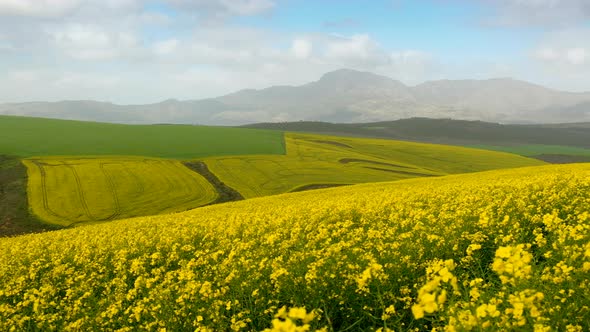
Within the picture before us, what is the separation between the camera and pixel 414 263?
28.6 ft

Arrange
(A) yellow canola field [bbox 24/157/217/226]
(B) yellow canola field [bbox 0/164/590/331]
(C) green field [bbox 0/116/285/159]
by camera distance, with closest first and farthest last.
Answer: (B) yellow canola field [bbox 0/164/590/331] → (A) yellow canola field [bbox 24/157/217/226] → (C) green field [bbox 0/116/285/159]

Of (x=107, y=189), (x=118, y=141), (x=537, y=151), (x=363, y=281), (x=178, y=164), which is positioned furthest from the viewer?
(x=537, y=151)

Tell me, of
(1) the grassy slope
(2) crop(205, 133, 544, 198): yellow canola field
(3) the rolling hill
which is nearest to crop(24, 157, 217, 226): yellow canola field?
(3) the rolling hill

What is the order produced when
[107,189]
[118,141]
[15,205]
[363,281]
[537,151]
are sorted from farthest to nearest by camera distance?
[537,151] < [118,141] < [107,189] < [15,205] < [363,281]

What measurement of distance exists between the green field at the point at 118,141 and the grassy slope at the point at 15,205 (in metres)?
14.3

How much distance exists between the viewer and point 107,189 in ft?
210

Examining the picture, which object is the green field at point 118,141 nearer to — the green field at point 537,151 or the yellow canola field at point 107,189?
the yellow canola field at point 107,189

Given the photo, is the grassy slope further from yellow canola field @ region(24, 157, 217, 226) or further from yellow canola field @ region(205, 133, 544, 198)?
yellow canola field @ region(205, 133, 544, 198)

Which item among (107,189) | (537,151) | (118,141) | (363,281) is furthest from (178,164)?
(537,151)

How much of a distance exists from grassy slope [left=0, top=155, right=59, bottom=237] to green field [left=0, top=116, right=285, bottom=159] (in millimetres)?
14280

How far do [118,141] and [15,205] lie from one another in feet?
165

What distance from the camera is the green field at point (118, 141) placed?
90188mm

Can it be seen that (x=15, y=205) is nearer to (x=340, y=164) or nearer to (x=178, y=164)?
(x=178, y=164)

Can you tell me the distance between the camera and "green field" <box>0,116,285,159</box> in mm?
90188
